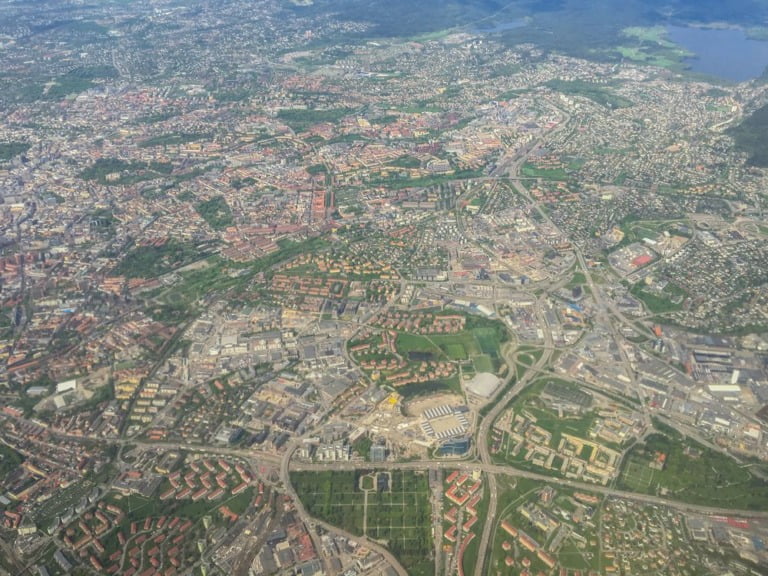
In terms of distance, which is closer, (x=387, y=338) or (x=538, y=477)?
(x=538, y=477)

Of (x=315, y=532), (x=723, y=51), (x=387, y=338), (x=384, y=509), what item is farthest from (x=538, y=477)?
(x=723, y=51)

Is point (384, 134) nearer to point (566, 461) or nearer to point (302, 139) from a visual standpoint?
point (302, 139)

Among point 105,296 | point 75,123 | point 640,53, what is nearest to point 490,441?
point 105,296

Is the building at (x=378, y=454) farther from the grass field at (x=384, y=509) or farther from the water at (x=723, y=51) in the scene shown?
the water at (x=723, y=51)

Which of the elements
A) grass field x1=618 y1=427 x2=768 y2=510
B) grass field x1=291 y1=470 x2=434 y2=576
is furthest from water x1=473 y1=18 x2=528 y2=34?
grass field x1=291 y1=470 x2=434 y2=576

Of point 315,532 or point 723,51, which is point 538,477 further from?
point 723,51

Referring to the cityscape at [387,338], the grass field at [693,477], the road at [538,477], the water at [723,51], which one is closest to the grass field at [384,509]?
the cityscape at [387,338]

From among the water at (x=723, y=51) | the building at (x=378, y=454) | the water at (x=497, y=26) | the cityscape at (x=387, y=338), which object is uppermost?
the building at (x=378, y=454)
